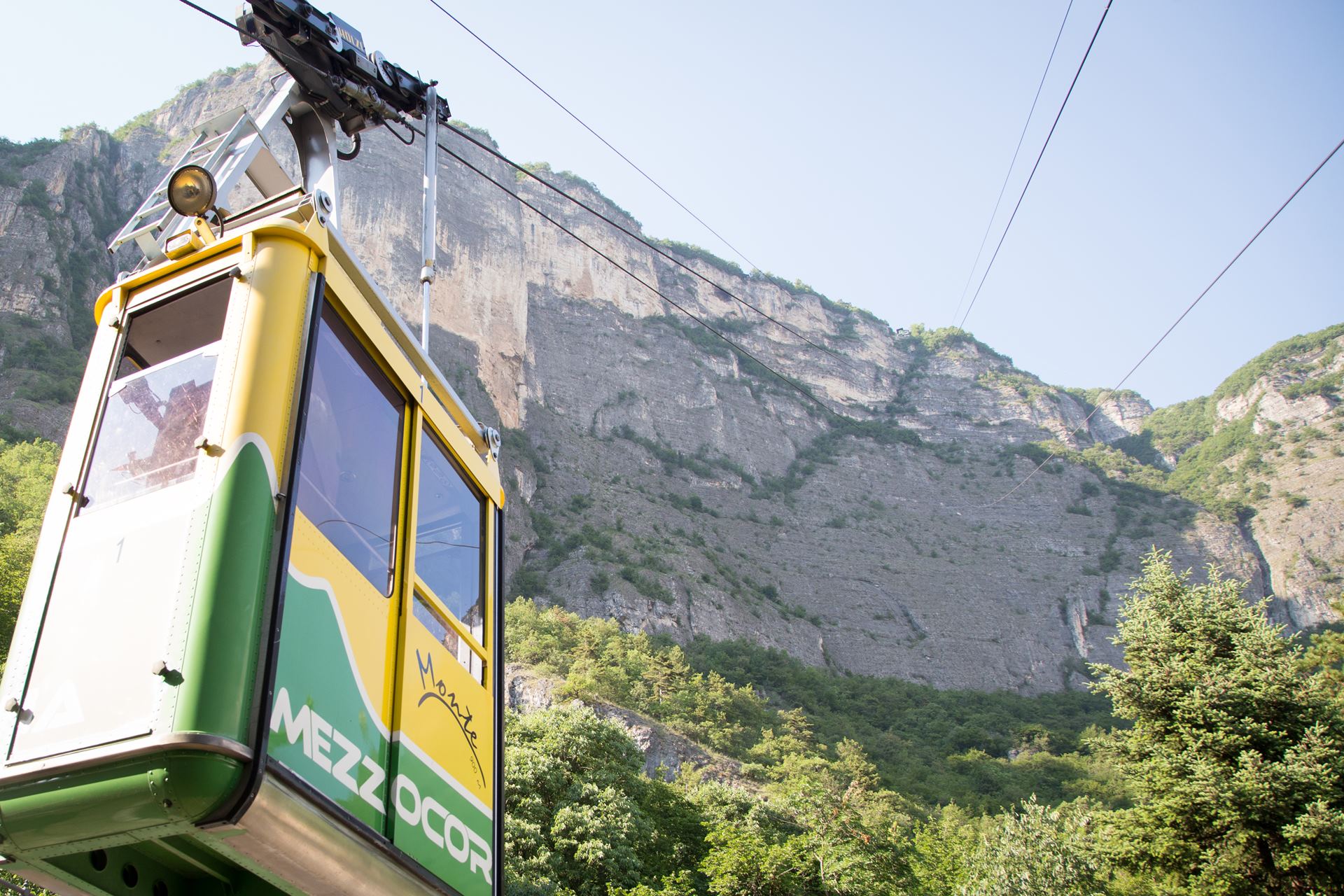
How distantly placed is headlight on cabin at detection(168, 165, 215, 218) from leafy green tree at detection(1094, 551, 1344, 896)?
13.0 m

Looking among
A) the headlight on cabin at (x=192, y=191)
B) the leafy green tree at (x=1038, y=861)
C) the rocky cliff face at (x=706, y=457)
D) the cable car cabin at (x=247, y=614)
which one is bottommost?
the cable car cabin at (x=247, y=614)

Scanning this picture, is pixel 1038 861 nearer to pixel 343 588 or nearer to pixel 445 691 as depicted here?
pixel 445 691

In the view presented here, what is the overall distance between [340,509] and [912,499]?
84.3 meters

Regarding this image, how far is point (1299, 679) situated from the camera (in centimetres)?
1284

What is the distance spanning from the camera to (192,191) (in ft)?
12.0

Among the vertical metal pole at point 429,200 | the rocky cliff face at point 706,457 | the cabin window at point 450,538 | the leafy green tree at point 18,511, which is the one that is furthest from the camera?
the rocky cliff face at point 706,457

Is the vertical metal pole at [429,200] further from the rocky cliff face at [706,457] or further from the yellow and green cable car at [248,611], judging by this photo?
the rocky cliff face at [706,457]

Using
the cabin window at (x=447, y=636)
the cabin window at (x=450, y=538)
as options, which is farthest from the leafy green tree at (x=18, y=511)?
the cabin window at (x=447, y=636)

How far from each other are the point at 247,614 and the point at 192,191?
1.86 meters

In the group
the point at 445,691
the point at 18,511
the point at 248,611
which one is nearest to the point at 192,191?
the point at 248,611

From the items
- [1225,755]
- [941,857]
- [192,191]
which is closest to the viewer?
[192,191]

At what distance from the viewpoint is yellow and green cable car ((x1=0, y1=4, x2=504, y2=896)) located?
98.7 inches

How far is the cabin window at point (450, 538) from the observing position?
395cm

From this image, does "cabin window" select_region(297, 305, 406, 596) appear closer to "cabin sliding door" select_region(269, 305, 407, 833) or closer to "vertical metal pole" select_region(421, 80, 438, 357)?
"cabin sliding door" select_region(269, 305, 407, 833)
